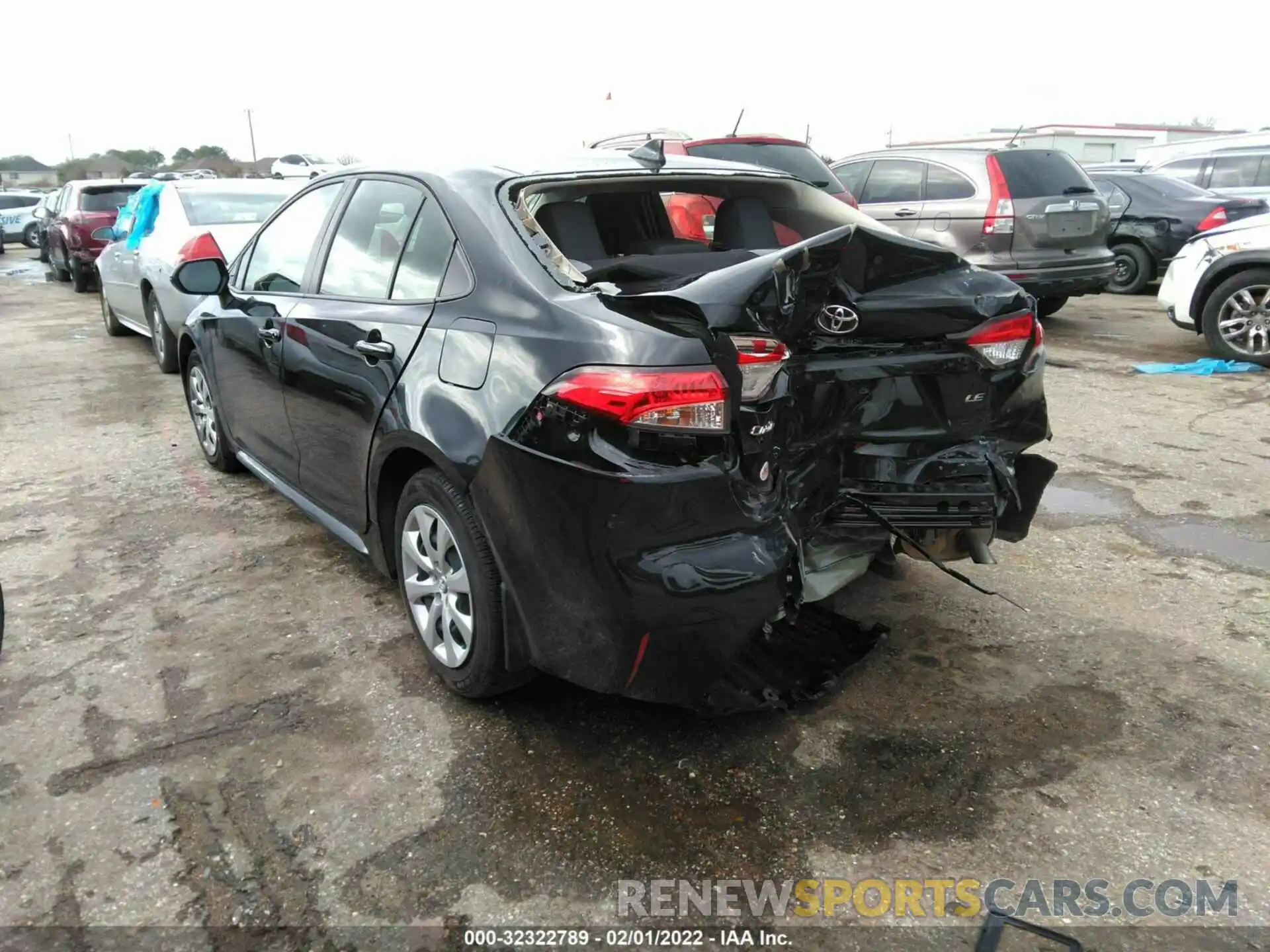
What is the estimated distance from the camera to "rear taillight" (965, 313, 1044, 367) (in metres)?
3.00

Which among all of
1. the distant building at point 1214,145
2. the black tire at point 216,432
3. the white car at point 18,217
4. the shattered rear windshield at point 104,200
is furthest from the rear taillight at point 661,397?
the white car at point 18,217

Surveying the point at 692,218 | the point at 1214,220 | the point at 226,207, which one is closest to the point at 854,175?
the point at 1214,220

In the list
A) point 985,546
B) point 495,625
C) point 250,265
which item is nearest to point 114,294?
point 250,265

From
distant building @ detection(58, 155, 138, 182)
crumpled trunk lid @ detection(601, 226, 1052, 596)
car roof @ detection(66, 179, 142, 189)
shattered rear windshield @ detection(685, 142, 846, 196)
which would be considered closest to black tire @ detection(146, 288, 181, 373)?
shattered rear windshield @ detection(685, 142, 846, 196)

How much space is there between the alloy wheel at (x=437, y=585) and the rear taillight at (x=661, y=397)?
0.76 m

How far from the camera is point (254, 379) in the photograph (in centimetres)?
416

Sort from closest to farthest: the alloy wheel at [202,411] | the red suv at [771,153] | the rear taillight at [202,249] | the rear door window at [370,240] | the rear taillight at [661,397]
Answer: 1. the rear taillight at [661,397]
2. the rear door window at [370,240]
3. the alloy wheel at [202,411]
4. the rear taillight at [202,249]
5. the red suv at [771,153]

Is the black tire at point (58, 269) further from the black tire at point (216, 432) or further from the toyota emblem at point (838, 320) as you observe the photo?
the toyota emblem at point (838, 320)

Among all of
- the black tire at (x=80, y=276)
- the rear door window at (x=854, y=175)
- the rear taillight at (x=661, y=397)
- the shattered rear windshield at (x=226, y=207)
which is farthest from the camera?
the black tire at (x=80, y=276)

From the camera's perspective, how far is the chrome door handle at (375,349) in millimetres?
3013

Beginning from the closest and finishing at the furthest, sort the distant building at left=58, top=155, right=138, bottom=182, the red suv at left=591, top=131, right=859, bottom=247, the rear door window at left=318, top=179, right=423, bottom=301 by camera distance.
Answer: the rear door window at left=318, top=179, right=423, bottom=301
the red suv at left=591, top=131, right=859, bottom=247
the distant building at left=58, top=155, right=138, bottom=182

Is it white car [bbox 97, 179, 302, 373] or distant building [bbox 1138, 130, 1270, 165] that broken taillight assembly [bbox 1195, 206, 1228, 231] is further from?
white car [bbox 97, 179, 302, 373]

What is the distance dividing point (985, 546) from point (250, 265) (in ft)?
11.3

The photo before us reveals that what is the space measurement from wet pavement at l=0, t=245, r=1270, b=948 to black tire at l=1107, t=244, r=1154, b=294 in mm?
8896
